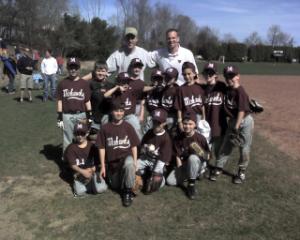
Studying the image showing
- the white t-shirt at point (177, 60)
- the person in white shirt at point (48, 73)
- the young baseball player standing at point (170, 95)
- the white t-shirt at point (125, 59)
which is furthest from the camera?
the person in white shirt at point (48, 73)

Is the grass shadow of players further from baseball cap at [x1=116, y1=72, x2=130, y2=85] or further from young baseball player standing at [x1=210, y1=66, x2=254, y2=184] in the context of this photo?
young baseball player standing at [x1=210, y1=66, x2=254, y2=184]

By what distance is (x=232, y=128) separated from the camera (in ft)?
19.2

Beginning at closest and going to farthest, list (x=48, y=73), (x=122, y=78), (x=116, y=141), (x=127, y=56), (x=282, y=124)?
(x=116, y=141), (x=122, y=78), (x=127, y=56), (x=282, y=124), (x=48, y=73)

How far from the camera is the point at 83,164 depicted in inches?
220

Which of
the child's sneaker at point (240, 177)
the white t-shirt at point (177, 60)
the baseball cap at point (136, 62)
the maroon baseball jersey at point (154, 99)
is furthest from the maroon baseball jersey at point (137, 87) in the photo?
the child's sneaker at point (240, 177)

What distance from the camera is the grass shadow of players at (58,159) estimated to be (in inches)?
242

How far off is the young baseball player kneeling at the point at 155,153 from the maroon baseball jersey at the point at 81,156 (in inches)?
26.9

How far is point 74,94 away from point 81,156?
110 cm

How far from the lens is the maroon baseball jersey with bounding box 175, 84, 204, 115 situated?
19.2ft

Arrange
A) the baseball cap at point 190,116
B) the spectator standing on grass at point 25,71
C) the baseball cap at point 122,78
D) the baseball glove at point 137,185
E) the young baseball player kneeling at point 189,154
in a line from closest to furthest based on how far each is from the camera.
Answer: the baseball glove at point 137,185 → the young baseball player kneeling at point 189,154 → the baseball cap at point 190,116 → the baseball cap at point 122,78 → the spectator standing on grass at point 25,71

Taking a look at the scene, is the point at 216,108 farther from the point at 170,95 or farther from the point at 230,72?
the point at 170,95

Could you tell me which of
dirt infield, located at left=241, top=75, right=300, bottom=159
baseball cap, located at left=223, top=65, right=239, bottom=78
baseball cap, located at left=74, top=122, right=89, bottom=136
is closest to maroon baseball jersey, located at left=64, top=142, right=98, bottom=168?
baseball cap, located at left=74, top=122, right=89, bottom=136

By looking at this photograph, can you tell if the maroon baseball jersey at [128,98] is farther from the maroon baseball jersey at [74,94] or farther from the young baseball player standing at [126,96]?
the maroon baseball jersey at [74,94]

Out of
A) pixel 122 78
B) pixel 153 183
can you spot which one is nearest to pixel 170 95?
pixel 122 78
